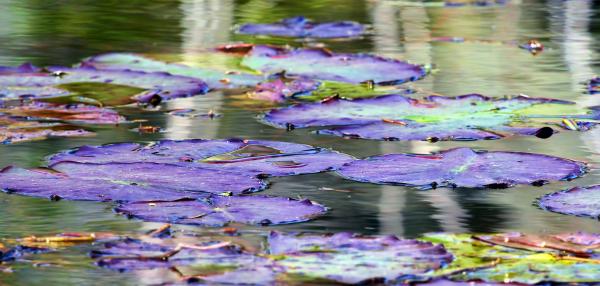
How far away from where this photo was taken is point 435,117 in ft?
10.4

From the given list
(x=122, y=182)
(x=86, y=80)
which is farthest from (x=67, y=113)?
(x=122, y=182)

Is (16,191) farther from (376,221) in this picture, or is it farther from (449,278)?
(449,278)

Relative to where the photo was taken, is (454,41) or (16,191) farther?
(454,41)

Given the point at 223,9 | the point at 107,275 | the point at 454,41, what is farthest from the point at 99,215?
the point at 223,9

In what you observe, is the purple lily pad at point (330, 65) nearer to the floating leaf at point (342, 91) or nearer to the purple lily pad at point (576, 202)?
the floating leaf at point (342, 91)

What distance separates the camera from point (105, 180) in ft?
8.11

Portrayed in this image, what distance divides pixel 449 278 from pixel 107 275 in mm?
442

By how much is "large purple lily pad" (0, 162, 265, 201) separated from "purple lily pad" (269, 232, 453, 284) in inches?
15.3

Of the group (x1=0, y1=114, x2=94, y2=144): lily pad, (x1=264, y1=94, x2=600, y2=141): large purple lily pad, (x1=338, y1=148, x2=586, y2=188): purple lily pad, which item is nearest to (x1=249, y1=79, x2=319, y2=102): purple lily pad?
(x1=264, y1=94, x2=600, y2=141): large purple lily pad

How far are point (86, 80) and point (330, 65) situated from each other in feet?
2.27

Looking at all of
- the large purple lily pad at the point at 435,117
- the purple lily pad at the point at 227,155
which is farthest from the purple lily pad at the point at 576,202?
the large purple lily pad at the point at 435,117

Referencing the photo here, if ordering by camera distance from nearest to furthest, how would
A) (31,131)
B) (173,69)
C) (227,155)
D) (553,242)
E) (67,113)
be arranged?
(553,242) < (227,155) < (31,131) < (67,113) < (173,69)

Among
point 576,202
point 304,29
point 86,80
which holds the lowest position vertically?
point 304,29

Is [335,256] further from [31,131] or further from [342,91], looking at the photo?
[342,91]
